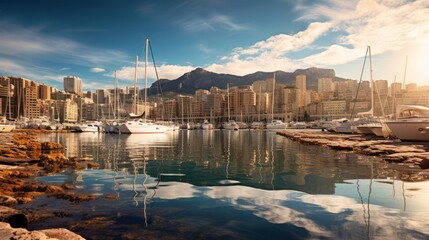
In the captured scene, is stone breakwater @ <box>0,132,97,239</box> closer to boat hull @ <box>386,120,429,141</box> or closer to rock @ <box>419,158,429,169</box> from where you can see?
rock @ <box>419,158,429,169</box>

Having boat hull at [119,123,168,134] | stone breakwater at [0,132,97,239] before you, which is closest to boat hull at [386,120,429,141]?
stone breakwater at [0,132,97,239]

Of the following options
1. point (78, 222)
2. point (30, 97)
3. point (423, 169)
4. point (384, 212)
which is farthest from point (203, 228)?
point (30, 97)

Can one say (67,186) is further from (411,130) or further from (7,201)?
(411,130)

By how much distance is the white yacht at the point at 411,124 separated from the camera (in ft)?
93.9

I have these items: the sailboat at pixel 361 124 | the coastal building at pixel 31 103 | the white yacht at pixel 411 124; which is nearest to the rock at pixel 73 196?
the white yacht at pixel 411 124

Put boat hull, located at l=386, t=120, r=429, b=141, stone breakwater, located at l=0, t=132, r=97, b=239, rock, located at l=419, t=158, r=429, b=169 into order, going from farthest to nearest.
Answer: boat hull, located at l=386, t=120, r=429, b=141 < rock, located at l=419, t=158, r=429, b=169 < stone breakwater, located at l=0, t=132, r=97, b=239

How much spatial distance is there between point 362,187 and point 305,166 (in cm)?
602

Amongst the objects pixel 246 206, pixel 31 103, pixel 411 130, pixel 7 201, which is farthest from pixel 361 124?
pixel 31 103

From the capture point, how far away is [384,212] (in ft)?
27.3

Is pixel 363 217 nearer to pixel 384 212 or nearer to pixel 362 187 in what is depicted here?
pixel 384 212

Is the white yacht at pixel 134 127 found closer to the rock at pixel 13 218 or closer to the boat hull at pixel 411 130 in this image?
the boat hull at pixel 411 130

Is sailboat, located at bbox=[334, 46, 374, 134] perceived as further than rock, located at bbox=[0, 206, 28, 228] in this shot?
Yes

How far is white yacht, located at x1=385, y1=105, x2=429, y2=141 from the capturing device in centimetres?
2862

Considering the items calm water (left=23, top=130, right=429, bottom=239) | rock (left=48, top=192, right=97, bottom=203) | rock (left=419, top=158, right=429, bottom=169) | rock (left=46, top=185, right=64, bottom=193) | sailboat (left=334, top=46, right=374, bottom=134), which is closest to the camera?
calm water (left=23, top=130, right=429, bottom=239)
